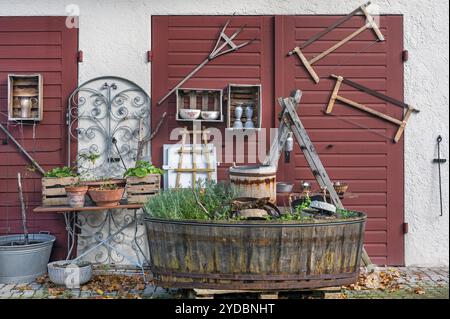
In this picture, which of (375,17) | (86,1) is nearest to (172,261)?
(86,1)

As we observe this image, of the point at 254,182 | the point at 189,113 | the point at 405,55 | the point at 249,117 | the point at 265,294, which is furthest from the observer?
the point at 405,55

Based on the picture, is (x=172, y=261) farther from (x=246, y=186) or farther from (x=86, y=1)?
(x=86, y=1)

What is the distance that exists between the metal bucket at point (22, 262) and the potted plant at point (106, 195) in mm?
888

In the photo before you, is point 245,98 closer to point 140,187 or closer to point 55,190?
point 140,187

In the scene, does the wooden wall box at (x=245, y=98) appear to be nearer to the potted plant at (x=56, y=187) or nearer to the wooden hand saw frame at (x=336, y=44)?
the wooden hand saw frame at (x=336, y=44)

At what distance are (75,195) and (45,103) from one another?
1504 mm

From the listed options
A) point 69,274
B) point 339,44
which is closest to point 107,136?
point 69,274

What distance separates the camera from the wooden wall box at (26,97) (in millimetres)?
5934

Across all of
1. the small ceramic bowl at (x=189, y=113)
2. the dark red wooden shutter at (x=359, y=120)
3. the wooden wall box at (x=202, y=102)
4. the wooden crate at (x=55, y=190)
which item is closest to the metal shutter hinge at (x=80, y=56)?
the wooden wall box at (x=202, y=102)

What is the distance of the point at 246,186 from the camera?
4887 mm

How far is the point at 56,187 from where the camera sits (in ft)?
18.0

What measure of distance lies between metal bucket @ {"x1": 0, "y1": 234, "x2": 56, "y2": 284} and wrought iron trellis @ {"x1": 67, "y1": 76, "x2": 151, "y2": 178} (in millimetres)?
1121

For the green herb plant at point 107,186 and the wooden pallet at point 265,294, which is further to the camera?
the green herb plant at point 107,186

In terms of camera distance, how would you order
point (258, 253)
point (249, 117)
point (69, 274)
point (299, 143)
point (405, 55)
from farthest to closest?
point (405, 55) < point (249, 117) < point (299, 143) < point (69, 274) < point (258, 253)
